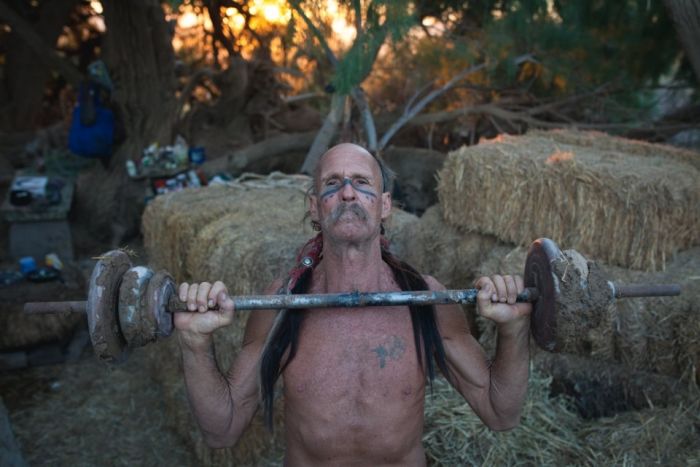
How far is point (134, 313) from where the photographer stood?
216 centimetres

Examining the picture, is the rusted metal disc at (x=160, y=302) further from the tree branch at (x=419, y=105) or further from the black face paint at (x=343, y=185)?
the tree branch at (x=419, y=105)

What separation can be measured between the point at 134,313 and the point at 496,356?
51.1 inches

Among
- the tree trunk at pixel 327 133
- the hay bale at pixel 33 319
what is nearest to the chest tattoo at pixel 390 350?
the hay bale at pixel 33 319

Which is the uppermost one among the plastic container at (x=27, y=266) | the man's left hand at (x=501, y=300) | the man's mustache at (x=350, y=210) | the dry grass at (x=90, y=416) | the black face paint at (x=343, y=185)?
the black face paint at (x=343, y=185)

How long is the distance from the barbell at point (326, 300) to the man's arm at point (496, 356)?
2.0 inches

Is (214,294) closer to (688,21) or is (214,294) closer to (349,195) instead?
(349,195)

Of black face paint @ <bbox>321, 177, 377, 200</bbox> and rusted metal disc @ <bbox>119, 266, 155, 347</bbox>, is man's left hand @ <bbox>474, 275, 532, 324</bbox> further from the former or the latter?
rusted metal disc @ <bbox>119, 266, 155, 347</bbox>

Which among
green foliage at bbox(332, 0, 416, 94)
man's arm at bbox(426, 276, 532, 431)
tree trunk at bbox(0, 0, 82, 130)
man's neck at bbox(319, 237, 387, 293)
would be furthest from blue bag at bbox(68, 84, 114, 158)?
man's arm at bbox(426, 276, 532, 431)

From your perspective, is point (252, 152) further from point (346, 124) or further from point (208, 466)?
point (208, 466)

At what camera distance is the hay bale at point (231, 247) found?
4371 mm

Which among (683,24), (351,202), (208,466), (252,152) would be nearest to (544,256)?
(351,202)

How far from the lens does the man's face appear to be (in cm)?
245

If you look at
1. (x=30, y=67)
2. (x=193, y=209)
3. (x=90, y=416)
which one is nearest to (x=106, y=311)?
(x=193, y=209)

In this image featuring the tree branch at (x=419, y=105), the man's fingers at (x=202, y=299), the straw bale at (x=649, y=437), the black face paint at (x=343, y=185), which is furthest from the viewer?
the tree branch at (x=419, y=105)
